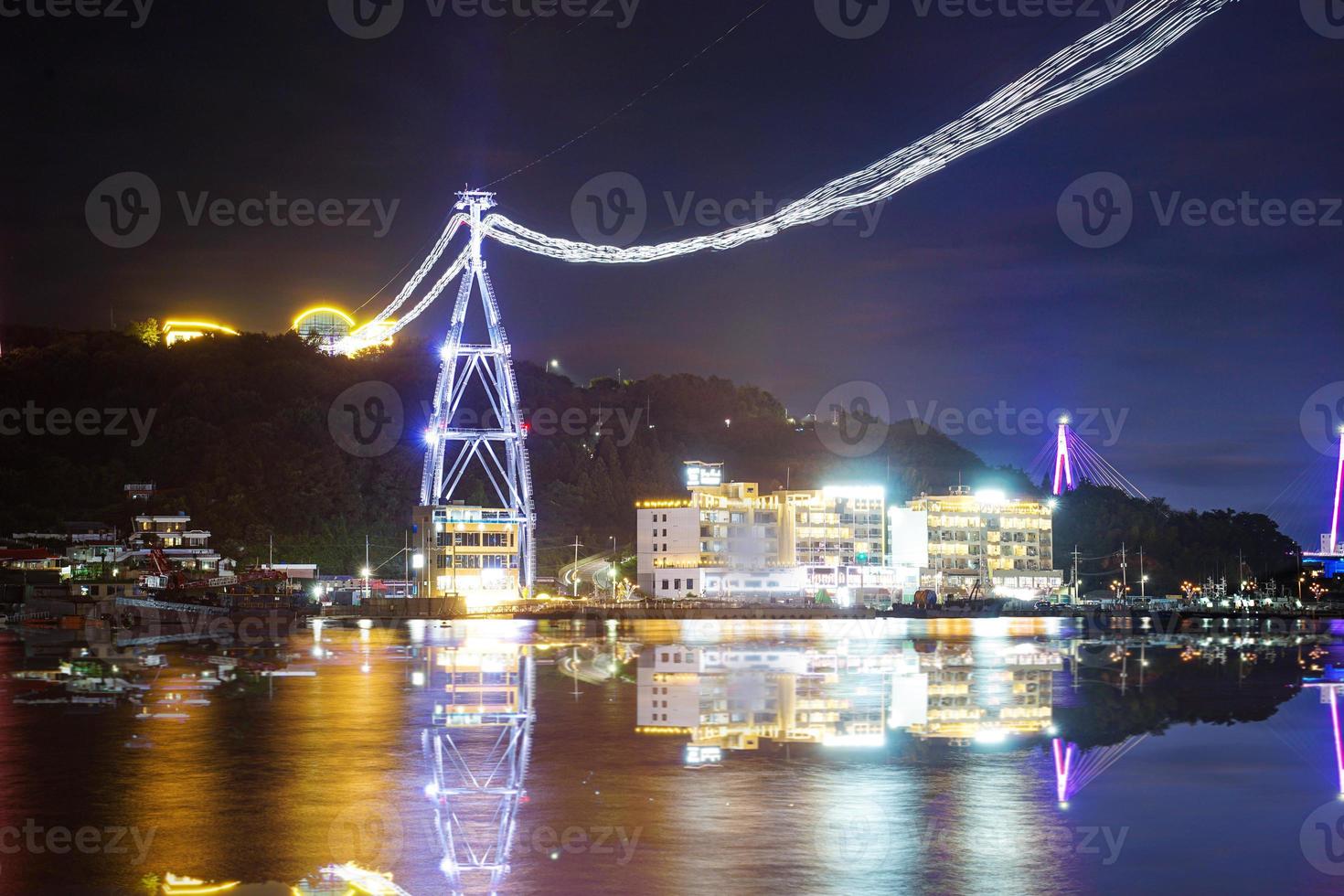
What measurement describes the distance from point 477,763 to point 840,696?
33.0ft

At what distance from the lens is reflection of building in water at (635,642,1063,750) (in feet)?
64.6

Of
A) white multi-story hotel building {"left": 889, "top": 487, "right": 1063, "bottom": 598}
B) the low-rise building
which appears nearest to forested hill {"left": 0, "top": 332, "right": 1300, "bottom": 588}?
white multi-story hotel building {"left": 889, "top": 487, "right": 1063, "bottom": 598}

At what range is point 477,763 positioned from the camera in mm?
16703

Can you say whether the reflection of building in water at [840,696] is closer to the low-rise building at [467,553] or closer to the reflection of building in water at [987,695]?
the reflection of building in water at [987,695]

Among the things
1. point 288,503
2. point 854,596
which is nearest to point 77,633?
point 288,503

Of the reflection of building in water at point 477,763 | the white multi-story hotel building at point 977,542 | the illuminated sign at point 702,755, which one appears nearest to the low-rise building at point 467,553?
the white multi-story hotel building at point 977,542

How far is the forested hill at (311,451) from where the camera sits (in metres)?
112

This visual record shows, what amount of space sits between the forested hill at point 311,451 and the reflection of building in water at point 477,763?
Result: 84258 millimetres

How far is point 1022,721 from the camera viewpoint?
2108 centimetres

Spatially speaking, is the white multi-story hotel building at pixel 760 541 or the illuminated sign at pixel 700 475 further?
the illuminated sign at pixel 700 475

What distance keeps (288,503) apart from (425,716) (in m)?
96.7

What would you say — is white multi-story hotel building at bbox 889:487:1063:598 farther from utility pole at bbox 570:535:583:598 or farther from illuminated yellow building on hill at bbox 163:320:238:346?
illuminated yellow building on hill at bbox 163:320:238:346

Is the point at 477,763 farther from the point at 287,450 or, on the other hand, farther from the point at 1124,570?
the point at 1124,570

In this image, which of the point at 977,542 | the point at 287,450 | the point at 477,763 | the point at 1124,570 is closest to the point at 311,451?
the point at 287,450
